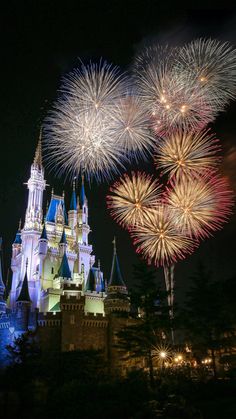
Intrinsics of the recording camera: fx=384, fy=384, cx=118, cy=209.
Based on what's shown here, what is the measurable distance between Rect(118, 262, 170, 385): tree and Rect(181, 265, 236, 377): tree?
2160 millimetres

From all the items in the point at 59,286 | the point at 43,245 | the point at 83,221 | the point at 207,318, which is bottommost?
the point at 207,318

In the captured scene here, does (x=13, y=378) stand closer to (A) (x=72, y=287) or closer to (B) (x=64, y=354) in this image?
(B) (x=64, y=354)

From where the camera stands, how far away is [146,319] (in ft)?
92.8

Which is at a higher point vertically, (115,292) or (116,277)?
(116,277)

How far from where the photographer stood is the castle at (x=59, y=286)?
3288 cm

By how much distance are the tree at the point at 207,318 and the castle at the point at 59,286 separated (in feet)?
17.0

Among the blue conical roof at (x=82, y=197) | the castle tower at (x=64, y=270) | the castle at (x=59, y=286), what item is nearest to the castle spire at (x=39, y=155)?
the castle at (x=59, y=286)

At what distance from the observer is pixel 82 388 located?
1977cm

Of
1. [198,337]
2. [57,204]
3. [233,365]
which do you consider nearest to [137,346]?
[198,337]

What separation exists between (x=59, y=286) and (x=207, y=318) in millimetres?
22978

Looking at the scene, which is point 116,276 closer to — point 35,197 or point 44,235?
point 44,235

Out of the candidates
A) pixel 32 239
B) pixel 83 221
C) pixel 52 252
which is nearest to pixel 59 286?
pixel 52 252

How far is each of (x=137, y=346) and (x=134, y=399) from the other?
1068cm

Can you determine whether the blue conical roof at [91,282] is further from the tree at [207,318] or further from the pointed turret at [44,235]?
the tree at [207,318]
